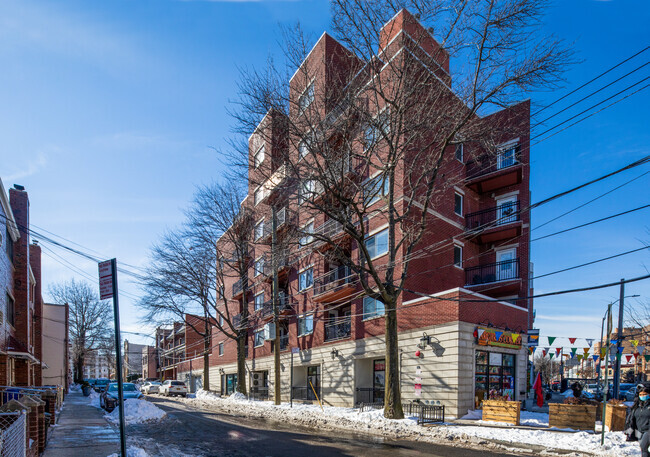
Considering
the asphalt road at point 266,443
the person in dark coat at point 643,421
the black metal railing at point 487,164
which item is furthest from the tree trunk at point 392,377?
the black metal railing at point 487,164

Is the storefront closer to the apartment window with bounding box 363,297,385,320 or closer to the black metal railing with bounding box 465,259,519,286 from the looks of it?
the black metal railing with bounding box 465,259,519,286

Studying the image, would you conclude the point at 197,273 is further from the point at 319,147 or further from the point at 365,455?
the point at 365,455

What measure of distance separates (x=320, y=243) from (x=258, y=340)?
52.7 ft

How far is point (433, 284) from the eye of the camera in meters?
24.7

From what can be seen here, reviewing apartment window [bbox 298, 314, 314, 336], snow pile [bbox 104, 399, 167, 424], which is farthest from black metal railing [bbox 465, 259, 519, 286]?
snow pile [bbox 104, 399, 167, 424]

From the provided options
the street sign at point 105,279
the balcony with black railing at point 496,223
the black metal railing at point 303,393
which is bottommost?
the black metal railing at point 303,393

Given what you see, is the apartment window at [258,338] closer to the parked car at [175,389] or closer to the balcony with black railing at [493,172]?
the parked car at [175,389]

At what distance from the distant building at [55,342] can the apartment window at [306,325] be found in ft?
95.3

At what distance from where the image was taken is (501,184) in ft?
91.0

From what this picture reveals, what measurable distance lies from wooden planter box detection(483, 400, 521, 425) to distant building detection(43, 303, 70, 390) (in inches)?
1773

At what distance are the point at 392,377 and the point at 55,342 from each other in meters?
44.3

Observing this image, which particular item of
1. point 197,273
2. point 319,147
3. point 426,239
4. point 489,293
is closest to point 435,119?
point 319,147

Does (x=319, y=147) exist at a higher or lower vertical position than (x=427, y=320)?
higher

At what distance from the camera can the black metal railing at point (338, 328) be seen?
27750mm
